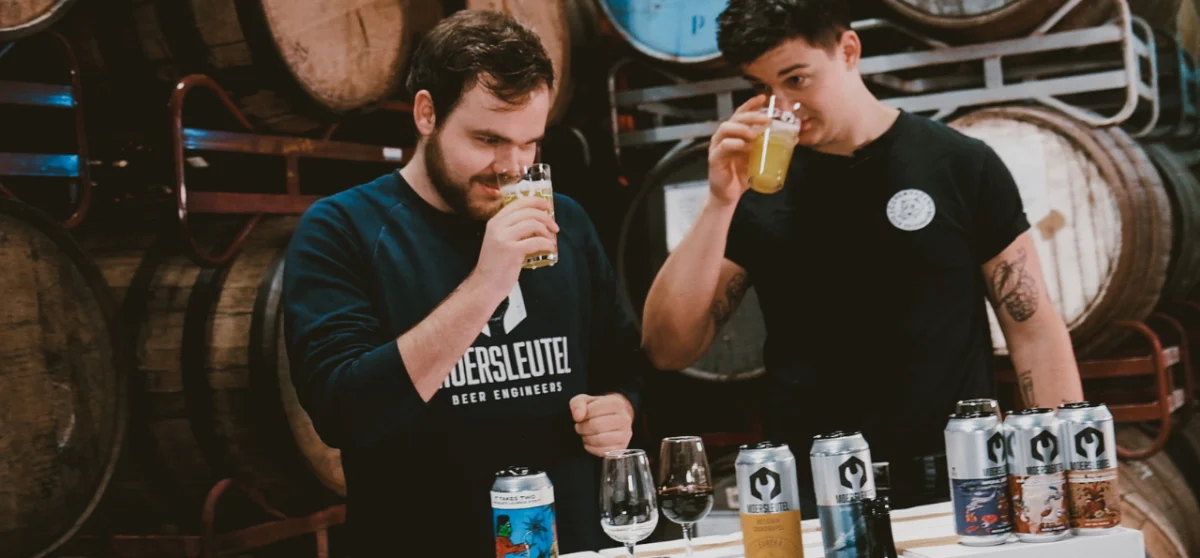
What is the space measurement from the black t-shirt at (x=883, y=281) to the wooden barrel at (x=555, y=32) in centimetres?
139

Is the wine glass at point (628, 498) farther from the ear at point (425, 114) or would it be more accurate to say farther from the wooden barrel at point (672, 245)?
the wooden barrel at point (672, 245)

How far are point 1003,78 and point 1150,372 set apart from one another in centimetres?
103

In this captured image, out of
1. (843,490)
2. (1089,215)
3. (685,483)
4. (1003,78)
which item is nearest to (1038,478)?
(843,490)

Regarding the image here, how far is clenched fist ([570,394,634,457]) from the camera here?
1942mm

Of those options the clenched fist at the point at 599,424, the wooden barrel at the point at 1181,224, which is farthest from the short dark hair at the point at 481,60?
the wooden barrel at the point at 1181,224

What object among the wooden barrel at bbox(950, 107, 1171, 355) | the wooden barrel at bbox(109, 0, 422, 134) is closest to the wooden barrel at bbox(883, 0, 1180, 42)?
the wooden barrel at bbox(950, 107, 1171, 355)

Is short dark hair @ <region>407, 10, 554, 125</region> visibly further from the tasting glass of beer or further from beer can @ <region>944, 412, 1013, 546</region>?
beer can @ <region>944, 412, 1013, 546</region>

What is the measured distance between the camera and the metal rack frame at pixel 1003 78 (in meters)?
3.05

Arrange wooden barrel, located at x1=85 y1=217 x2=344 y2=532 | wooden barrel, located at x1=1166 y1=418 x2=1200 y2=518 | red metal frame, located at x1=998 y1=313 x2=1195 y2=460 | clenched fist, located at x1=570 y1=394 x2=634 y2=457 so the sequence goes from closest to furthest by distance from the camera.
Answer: clenched fist, located at x1=570 y1=394 x2=634 y2=457, wooden barrel, located at x1=85 y1=217 x2=344 y2=532, red metal frame, located at x1=998 y1=313 x2=1195 y2=460, wooden barrel, located at x1=1166 y1=418 x2=1200 y2=518

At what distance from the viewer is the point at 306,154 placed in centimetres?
283

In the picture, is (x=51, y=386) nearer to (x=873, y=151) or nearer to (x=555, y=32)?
(x=873, y=151)

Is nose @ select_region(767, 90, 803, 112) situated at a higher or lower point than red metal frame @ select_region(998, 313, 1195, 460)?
higher

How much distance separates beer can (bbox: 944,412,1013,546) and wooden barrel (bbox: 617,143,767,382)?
76.2 inches

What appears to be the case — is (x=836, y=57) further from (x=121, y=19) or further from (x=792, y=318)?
(x=121, y=19)
